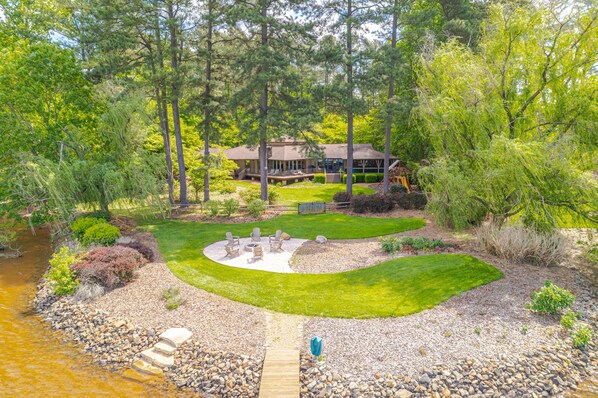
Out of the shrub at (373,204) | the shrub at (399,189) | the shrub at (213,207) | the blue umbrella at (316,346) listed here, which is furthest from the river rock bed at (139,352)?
the shrub at (399,189)

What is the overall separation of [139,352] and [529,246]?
1265 cm

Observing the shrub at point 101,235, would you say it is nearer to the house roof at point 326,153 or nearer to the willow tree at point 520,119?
the willow tree at point 520,119

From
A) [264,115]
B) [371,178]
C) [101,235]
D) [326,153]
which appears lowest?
[101,235]

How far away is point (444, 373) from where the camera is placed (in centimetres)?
686

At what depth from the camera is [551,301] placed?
27.9ft

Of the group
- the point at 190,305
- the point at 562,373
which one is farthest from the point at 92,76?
the point at 562,373

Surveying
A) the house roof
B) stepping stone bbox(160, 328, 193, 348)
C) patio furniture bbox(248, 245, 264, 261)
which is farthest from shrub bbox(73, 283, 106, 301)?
the house roof

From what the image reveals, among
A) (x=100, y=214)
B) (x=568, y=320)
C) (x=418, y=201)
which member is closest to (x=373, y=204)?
(x=418, y=201)

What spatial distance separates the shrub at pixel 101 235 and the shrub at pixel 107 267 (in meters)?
1.70

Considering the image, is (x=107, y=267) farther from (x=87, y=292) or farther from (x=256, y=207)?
(x=256, y=207)

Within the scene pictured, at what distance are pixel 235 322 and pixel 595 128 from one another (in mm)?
13712

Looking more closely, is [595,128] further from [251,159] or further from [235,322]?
[251,159]

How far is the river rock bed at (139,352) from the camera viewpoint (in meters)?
7.03

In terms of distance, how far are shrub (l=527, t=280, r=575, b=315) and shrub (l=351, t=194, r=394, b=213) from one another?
12.4 meters
